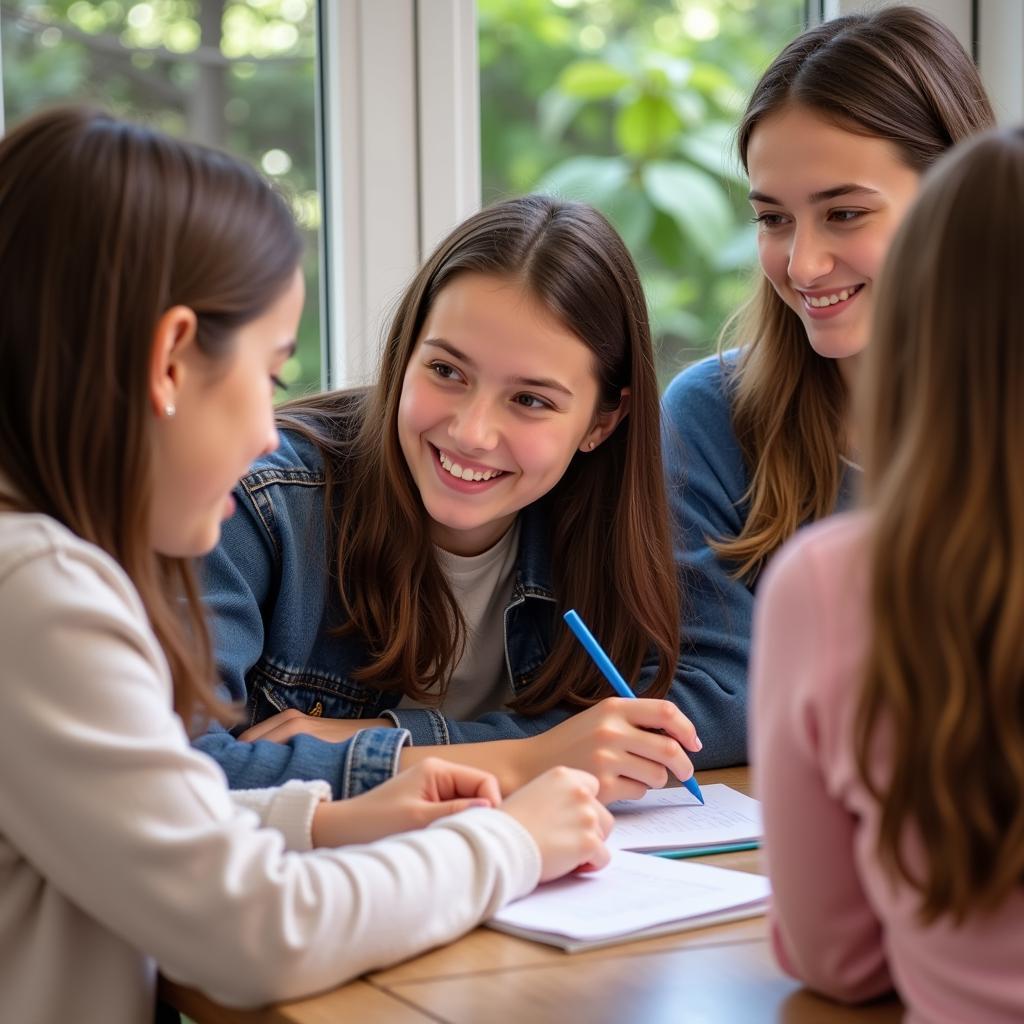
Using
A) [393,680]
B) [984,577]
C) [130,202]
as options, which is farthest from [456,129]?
[984,577]

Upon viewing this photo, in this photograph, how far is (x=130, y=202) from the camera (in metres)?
0.97

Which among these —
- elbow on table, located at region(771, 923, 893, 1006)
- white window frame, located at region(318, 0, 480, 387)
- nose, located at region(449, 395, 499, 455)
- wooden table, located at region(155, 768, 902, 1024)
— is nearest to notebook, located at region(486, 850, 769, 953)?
wooden table, located at region(155, 768, 902, 1024)

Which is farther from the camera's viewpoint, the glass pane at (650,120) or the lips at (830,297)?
the glass pane at (650,120)

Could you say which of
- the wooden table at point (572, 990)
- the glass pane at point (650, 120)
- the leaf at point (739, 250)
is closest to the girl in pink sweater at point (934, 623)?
the wooden table at point (572, 990)

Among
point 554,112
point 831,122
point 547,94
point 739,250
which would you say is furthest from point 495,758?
point 739,250

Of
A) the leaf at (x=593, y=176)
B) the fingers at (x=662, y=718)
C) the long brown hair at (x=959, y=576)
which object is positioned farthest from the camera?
the leaf at (x=593, y=176)

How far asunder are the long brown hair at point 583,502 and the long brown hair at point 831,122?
162 mm

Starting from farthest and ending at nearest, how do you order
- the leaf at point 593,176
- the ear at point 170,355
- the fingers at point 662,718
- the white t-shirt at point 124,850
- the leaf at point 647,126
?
1. the leaf at point 647,126
2. the leaf at point 593,176
3. the fingers at point 662,718
4. the ear at point 170,355
5. the white t-shirt at point 124,850

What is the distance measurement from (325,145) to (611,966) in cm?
142

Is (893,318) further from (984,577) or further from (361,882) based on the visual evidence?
(361,882)

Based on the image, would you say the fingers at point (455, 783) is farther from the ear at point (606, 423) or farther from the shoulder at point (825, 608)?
the ear at point (606, 423)

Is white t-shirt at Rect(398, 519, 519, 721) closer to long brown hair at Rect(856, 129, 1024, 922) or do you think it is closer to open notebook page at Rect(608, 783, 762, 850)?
open notebook page at Rect(608, 783, 762, 850)

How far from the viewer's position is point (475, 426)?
4.82ft

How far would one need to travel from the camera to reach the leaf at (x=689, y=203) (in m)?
2.78
